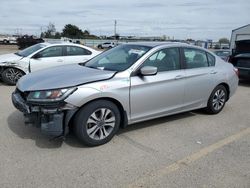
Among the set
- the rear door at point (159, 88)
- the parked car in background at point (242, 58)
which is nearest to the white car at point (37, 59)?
the rear door at point (159, 88)

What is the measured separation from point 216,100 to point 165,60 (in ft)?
5.74

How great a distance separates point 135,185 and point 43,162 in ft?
4.12

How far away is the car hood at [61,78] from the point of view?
3.80 metres

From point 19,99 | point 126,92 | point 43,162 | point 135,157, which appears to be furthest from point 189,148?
point 19,99

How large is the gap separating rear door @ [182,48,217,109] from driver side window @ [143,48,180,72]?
0.22m

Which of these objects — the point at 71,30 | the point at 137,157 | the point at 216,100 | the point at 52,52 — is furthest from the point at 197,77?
the point at 71,30

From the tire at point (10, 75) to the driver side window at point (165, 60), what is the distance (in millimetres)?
5326

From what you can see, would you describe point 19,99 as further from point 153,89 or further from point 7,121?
point 153,89

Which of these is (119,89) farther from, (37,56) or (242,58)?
(242,58)

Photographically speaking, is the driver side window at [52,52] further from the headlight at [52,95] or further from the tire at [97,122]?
the tire at [97,122]

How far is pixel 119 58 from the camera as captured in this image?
4.79 meters

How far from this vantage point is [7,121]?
4906 millimetres

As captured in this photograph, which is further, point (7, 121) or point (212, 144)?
point (7, 121)

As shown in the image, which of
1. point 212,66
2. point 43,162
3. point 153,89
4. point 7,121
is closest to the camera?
point 43,162
